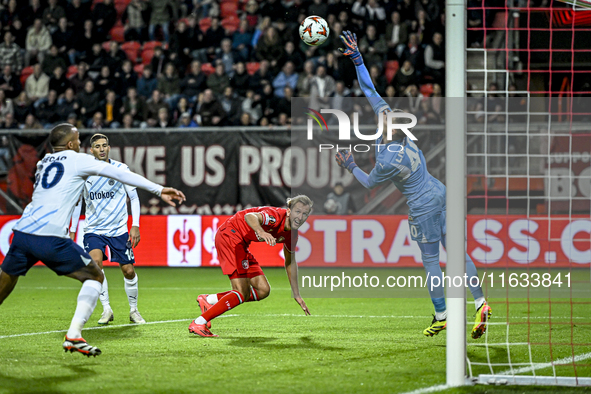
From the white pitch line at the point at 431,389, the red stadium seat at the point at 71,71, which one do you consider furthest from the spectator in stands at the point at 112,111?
the white pitch line at the point at 431,389

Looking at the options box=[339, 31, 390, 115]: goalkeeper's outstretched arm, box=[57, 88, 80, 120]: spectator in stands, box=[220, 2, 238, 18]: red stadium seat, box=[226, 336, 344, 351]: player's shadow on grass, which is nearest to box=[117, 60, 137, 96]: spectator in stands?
box=[57, 88, 80, 120]: spectator in stands

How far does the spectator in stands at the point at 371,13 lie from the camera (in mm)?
17922

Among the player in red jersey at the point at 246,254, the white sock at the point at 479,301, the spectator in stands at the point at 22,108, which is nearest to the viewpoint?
the white sock at the point at 479,301

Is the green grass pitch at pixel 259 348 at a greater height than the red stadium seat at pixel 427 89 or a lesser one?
lesser

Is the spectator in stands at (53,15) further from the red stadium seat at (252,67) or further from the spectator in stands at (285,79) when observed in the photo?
the spectator in stands at (285,79)

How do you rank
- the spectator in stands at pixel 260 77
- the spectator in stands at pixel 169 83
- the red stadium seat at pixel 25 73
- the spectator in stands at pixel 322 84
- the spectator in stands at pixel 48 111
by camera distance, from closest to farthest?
the spectator in stands at pixel 322 84
the spectator in stands at pixel 260 77
the spectator in stands at pixel 48 111
the spectator in stands at pixel 169 83
the red stadium seat at pixel 25 73

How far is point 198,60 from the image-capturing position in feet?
62.0

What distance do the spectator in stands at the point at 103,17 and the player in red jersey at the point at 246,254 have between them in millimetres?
13771

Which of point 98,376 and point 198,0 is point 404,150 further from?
point 198,0

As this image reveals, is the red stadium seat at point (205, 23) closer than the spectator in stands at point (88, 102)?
No

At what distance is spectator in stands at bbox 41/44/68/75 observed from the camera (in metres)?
19.0

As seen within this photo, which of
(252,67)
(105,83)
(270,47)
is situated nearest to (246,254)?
(270,47)

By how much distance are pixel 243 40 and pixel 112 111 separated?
3.92m

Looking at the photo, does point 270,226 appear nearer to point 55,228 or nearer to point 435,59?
point 55,228
